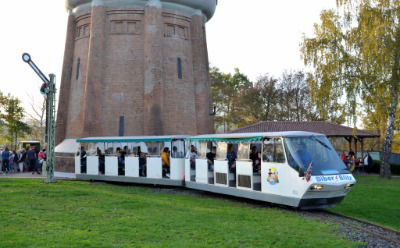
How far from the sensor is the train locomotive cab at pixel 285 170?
11.5m

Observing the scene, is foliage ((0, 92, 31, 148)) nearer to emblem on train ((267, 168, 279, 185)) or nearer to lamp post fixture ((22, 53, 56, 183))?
lamp post fixture ((22, 53, 56, 183))

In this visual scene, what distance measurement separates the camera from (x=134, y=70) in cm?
2733

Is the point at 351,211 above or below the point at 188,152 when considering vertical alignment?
below

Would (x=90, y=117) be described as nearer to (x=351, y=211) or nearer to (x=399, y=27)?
(x=351, y=211)

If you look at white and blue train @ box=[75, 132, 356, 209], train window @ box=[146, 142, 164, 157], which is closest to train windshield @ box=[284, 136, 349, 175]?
white and blue train @ box=[75, 132, 356, 209]

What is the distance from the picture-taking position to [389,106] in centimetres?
2534

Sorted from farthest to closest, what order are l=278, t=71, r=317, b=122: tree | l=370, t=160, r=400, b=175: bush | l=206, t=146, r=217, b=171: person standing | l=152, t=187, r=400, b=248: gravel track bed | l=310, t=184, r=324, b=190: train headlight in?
1. l=278, t=71, r=317, b=122: tree
2. l=370, t=160, r=400, b=175: bush
3. l=206, t=146, r=217, b=171: person standing
4. l=310, t=184, r=324, b=190: train headlight
5. l=152, t=187, r=400, b=248: gravel track bed

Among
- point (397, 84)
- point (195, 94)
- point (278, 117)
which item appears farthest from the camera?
point (278, 117)

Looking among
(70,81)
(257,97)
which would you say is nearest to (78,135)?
(70,81)

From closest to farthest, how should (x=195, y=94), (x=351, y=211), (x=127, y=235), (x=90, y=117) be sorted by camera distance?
(x=127, y=235) → (x=351, y=211) → (x=90, y=117) → (x=195, y=94)

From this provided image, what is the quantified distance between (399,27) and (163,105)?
15248 mm

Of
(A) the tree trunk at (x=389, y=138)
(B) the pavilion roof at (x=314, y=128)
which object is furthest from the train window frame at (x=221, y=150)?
(B) the pavilion roof at (x=314, y=128)

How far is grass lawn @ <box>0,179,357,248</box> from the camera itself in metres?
7.66

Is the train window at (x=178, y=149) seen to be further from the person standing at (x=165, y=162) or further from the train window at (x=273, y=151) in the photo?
the train window at (x=273, y=151)
